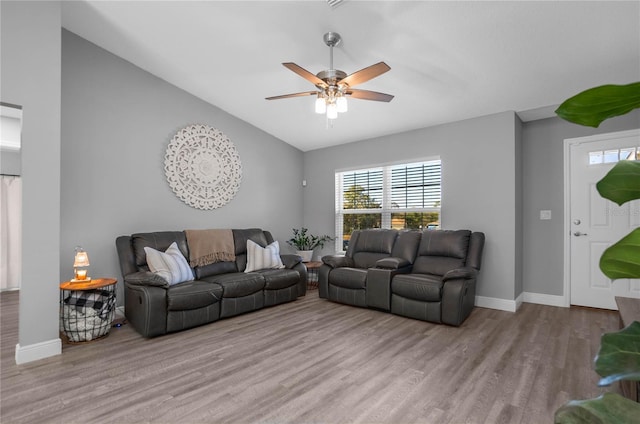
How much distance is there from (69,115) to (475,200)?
4953 millimetres

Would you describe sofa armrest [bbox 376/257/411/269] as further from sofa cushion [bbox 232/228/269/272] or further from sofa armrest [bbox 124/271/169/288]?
sofa armrest [bbox 124/271/169/288]

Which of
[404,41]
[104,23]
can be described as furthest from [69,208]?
[404,41]

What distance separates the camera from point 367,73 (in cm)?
257

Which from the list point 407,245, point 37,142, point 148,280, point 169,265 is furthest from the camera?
point 407,245

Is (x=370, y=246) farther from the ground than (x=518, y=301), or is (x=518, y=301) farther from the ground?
(x=370, y=246)

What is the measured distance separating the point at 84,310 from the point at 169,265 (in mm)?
846

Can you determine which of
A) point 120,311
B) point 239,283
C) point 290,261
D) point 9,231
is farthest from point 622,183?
point 9,231

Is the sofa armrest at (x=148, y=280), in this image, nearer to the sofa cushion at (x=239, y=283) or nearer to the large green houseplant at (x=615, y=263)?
the sofa cushion at (x=239, y=283)

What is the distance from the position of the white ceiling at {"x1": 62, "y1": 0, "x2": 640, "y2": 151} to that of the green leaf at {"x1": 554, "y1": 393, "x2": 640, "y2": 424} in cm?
287

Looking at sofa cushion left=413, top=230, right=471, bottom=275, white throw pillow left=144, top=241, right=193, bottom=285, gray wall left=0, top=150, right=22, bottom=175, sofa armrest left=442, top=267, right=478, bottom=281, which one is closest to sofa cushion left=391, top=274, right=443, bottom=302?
sofa armrest left=442, top=267, right=478, bottom=281

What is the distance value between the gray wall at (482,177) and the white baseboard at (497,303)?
47 millimetres

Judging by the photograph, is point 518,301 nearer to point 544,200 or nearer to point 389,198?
point 544,200

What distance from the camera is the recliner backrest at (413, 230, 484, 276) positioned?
13.1 ft

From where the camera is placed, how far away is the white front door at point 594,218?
12.5 ft
